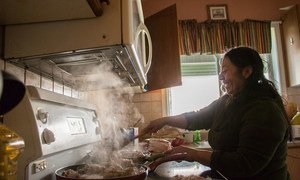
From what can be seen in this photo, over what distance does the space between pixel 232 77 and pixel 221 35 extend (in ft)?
6.61

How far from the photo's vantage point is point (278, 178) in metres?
1.20

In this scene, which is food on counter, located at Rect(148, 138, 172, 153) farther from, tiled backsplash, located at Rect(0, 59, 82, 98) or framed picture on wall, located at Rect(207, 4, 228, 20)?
framed picture on wall, located at Rect(207, 4, 228, 20)

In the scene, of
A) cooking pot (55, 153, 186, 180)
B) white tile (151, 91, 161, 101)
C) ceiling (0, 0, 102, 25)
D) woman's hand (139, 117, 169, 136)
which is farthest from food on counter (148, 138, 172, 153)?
white tile (151, 91, 161, 101)

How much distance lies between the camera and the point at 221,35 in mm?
3250

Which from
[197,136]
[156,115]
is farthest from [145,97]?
[197,136]

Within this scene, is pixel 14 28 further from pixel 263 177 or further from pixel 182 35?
pixel 182 35

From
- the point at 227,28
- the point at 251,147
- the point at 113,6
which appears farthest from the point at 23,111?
the point at 227,28

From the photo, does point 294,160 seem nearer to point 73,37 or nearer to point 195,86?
point 195,86

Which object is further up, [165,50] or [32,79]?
[165,50]

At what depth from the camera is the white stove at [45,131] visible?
0.75 meters

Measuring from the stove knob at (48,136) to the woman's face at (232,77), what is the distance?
3.02 ft

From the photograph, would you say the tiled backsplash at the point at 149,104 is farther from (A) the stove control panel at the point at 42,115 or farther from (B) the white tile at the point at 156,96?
(A) the stove control panel at the point at 42,115

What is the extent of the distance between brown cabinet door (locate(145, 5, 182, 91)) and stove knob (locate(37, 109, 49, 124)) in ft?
5.53

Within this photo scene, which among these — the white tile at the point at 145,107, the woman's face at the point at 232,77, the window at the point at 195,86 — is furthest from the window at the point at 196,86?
the woman's face at the point at 232,77
